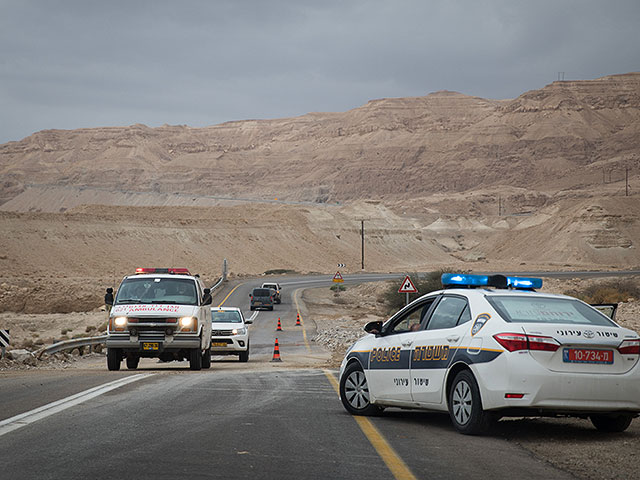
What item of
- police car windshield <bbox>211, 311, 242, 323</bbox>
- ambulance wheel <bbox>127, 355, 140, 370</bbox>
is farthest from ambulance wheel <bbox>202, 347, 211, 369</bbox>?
police car windshield <bbox>211, 311, 242, 323</bbox>

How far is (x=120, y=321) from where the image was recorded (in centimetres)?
1634

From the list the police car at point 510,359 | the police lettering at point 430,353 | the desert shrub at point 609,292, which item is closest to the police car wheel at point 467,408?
the police car at point 510,359

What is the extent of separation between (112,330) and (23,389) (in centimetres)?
416

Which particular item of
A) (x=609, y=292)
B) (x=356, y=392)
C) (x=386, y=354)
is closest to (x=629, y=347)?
(x=386, y=354)

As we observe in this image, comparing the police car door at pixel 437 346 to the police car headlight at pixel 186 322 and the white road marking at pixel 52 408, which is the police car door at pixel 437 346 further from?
the police car headlight at pixel 186 322

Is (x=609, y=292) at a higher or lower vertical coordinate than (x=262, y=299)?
higher

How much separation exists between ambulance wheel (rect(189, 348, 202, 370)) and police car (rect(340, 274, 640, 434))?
8.43 metres

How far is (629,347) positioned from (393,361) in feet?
8.45

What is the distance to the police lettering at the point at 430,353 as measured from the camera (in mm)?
8484

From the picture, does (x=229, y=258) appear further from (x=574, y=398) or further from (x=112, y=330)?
(x=574, y=398)

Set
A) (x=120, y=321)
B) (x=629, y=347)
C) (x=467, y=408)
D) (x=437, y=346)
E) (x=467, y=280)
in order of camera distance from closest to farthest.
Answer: (x=629, y=347) < (x=467, y=408) < (x=437, y=346) < (x=467, y=280) < (x=120, y=321)

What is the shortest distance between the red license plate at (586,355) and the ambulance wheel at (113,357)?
1120 centimetres

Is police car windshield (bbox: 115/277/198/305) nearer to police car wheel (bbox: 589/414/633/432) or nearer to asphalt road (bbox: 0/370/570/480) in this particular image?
asphalt road (bbox: 0/370/570/480)

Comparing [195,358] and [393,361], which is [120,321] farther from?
[393,361]
